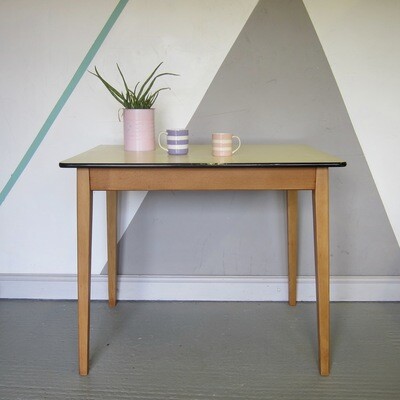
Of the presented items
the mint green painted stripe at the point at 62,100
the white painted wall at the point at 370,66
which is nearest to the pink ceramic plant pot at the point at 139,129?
the mint green painted stripe at the point at 62,100

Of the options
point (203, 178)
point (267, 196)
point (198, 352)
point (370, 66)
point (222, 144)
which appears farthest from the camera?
point (267, 196)

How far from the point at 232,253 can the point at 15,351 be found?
38.3 inches

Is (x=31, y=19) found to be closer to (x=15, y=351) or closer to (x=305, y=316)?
(x=15, y=351)

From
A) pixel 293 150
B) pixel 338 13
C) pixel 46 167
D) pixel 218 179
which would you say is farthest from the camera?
pixel 46 167

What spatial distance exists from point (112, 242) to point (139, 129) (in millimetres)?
566

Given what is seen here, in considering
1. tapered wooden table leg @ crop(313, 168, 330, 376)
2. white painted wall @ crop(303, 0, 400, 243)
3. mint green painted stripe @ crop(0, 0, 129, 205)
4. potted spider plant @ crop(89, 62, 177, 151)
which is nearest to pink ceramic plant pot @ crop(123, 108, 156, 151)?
potted spider plant @ crop(89, 62, 177, 151)

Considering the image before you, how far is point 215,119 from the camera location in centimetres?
228

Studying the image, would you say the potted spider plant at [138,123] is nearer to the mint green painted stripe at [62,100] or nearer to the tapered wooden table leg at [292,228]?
the mint green painted stripe at [62,100]

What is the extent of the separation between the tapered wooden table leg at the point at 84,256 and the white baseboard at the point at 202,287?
25.3 inches

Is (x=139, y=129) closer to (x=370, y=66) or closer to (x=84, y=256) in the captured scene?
(x=84, y=256)

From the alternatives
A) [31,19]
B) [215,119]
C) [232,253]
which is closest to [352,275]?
[232,253]

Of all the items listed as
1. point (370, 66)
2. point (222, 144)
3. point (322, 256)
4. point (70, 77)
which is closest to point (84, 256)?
point (222, 144)

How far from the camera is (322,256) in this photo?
1706mm

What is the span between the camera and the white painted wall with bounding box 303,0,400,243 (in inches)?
86.0
